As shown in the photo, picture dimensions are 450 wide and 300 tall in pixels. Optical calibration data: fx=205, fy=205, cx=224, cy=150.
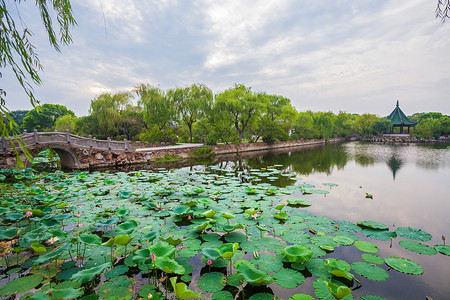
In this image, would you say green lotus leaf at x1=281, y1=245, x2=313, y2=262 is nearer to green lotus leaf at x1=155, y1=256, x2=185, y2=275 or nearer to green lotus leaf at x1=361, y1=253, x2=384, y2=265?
green lotus leaf at x1=361, y1=253, x2=384, y2=265

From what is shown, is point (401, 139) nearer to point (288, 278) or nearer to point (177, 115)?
A: point (177, 115)

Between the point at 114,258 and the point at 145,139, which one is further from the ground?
the point at 145,139

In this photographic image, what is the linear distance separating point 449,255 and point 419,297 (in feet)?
4.53

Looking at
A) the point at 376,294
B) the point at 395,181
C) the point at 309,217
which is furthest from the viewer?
the point at 395,181

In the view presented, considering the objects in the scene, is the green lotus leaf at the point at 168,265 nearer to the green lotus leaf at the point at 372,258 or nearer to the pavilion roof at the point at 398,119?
the green lotus leaf at the point at 372,258

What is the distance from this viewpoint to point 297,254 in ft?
8.64

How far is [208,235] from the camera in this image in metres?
3.56

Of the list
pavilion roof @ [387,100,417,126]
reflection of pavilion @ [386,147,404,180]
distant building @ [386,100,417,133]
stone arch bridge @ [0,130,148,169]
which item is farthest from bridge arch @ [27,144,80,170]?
pavilion roof @ [387,100,417,126]

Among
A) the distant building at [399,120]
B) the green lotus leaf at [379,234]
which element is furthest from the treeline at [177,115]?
the distant building at [399,120]

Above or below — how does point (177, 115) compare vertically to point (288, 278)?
above

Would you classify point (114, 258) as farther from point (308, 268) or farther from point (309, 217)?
point (309, 217)

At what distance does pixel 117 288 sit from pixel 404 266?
11.8ft

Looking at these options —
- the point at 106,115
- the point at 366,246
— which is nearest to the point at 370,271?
the point at 366,246

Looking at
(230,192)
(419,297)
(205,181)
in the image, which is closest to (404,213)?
(419,297)
